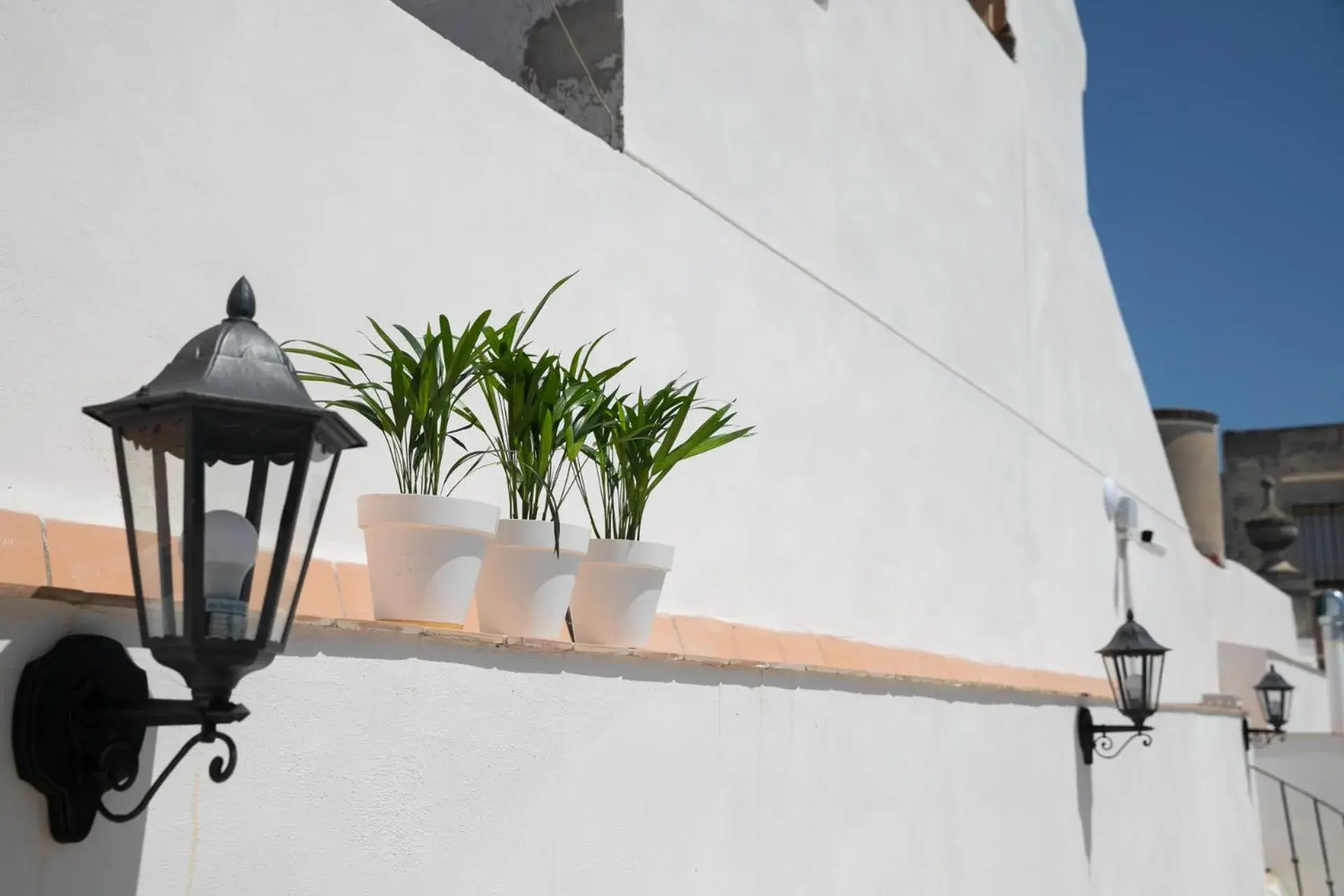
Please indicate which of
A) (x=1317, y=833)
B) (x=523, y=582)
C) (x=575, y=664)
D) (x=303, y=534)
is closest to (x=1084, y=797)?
(x=575, y=664)

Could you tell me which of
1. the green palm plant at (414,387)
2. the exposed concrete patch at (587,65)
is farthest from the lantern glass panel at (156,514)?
the exposed concrete patch at (587,65)

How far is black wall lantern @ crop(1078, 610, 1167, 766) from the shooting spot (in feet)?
17.4

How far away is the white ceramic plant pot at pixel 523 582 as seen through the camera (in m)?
2.42

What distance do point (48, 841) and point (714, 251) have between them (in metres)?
2.55

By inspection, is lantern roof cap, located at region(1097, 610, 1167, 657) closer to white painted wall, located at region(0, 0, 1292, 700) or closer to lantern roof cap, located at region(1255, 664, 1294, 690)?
white painted wall, located at region(0, 0, 1292, 700)

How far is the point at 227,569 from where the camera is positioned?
1.50 m

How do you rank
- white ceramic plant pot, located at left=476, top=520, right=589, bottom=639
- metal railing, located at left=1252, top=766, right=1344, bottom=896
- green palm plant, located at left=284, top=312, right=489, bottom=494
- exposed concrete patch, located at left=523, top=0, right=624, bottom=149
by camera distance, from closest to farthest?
1. green palm plant, located at left=284, top=312, right=489, bottom=494
2. white ceramic plant pot, located at left=476, top=520, right=589, bottom=639
3. exposed concrete patch, located at left=523, top=0, right=624, bottom=149
4. metal railing, located at left=1252, top=766, right=1344, bottom=896

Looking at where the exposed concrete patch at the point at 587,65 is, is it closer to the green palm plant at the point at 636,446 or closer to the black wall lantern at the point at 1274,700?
the green palm plant at the point at 636,446

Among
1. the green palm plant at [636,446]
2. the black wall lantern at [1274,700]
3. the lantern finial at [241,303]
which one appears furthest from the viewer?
the black wall lantern at [1274,700]

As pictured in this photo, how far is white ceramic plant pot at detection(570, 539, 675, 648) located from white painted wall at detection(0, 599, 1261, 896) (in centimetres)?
10

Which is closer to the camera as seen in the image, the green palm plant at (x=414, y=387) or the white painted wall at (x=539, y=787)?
the white painted wall at (x=539, y=787)

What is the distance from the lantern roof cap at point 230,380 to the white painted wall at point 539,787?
325 mm

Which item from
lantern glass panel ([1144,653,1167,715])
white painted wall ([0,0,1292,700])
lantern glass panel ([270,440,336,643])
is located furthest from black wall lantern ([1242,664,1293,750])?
lantern glass panel ([270,440,336,643])

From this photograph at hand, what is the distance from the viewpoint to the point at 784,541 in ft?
13.1
